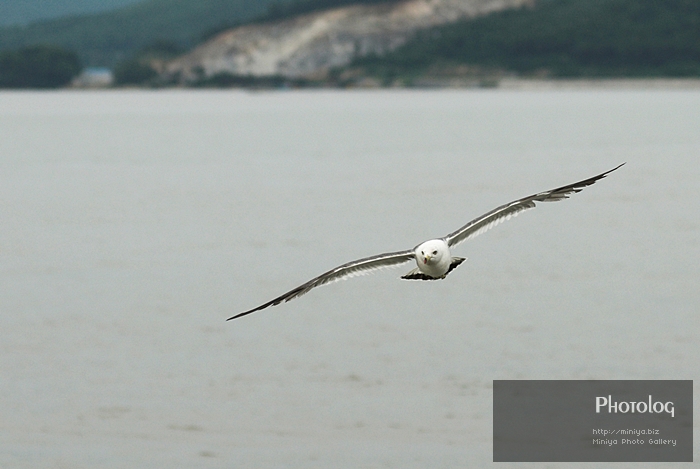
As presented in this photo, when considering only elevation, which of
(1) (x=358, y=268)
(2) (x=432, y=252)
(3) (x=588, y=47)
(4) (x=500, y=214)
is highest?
(4) (x=500, y=214)

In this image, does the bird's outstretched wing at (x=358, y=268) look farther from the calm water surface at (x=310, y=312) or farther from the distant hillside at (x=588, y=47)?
the distant hillside at (x=588, y=47)

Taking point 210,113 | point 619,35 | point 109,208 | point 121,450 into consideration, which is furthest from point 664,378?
point 619,35

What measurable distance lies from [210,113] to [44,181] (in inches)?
3453

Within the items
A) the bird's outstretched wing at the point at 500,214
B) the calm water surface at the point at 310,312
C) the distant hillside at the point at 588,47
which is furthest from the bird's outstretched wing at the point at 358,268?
the distant hillside at the point at 588,47

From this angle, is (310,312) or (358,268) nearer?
(358,268)

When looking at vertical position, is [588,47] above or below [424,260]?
below

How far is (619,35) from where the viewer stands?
186375 millimetres

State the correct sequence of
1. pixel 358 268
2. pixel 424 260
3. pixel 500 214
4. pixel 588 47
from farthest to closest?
pixel 588 47 → pixel 500 214 → pixel 358 268 → pixel 424 260

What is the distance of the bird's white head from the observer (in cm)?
Result: 1434

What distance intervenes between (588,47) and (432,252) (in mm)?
172986

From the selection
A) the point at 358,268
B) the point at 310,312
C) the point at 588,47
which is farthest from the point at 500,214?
the point at 588,47

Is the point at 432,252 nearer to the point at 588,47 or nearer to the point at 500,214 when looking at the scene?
the point at 500,214

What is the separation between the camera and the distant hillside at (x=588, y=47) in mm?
181625

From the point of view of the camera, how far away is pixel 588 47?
7205 inches
